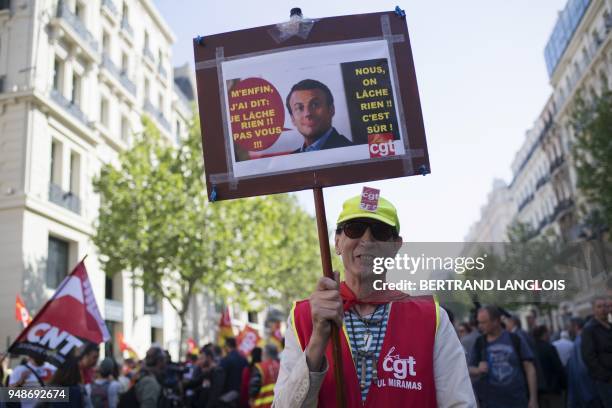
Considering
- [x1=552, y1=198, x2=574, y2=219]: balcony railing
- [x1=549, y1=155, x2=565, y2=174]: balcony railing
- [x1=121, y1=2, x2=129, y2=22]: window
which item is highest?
[x1=121, y1=2, x2=129, y2=22]: window

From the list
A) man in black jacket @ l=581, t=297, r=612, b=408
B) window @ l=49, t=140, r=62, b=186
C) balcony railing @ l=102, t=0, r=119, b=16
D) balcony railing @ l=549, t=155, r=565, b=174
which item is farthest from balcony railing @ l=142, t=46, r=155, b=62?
balcony railing @ l=549, t=155, r=565, b=174

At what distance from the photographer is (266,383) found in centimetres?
812

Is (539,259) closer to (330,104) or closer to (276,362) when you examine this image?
(330,104)

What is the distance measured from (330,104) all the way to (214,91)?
535 mm

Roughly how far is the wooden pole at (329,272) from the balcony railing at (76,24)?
23.4 metres

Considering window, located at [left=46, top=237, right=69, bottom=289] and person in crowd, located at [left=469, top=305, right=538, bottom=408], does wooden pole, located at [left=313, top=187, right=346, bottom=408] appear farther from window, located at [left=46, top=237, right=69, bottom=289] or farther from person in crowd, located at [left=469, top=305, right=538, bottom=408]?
window, located at [left=46, top=237, right=69, bottom=289]

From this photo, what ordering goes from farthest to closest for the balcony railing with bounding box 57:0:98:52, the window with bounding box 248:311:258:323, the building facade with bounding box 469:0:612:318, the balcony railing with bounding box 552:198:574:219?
the window with bounding box 248:311:258:323, the balcony railing with bounding box 552:198:574:219, the building facade with bounding box 469:0:612:318, the balcony railing with bounding box 57:0:98:52

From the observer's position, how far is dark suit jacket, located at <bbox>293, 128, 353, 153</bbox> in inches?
103

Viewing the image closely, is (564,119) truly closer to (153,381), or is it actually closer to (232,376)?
(232,376)

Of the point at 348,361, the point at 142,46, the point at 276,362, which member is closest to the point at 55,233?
the point at 142,46

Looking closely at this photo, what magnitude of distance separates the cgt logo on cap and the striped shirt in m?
0.40

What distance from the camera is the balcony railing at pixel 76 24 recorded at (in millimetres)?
23062

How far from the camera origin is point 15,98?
20922 millimetres

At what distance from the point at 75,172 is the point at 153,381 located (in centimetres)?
1855
